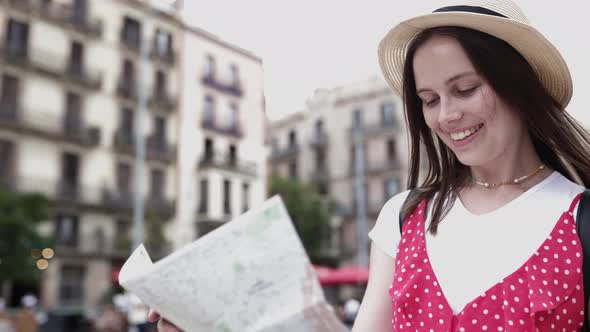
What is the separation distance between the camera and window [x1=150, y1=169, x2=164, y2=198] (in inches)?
881

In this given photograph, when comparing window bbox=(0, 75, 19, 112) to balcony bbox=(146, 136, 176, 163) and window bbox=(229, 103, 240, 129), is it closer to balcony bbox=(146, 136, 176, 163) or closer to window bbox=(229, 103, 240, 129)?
balcony bbox=(146, 136, 176, 163)

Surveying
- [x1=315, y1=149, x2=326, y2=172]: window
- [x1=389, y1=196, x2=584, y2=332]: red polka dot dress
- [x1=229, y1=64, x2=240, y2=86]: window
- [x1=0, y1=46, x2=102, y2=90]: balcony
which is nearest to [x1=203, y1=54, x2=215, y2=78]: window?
[x1=229, y1=64, x2=240, y2=86]: window

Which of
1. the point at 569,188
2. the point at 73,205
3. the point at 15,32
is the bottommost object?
the point at 569,188

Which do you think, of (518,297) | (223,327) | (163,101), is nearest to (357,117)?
(163,101)

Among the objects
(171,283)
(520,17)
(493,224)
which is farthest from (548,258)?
(171,283)

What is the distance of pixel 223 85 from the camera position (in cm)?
2503

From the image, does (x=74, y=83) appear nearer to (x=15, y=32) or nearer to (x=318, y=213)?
(x=15, y=32)

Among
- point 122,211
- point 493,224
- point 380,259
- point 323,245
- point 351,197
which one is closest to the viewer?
point 493,224

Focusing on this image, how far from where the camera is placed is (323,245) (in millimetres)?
28375

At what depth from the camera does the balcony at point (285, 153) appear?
33844 millimetres

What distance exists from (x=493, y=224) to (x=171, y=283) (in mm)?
674

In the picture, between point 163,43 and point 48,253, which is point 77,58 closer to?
point 163,43

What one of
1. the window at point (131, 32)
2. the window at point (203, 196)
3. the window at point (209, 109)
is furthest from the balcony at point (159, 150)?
the window at point (131, 32)

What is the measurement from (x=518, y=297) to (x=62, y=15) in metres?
21.7
